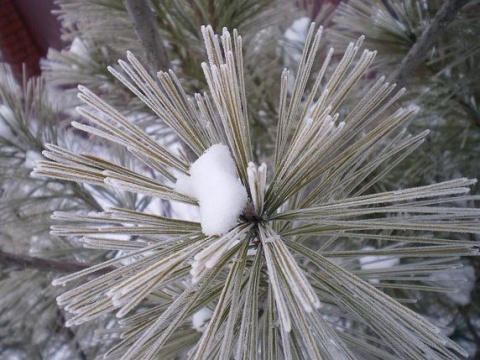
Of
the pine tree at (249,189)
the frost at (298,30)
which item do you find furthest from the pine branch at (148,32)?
the frost at (298,30)

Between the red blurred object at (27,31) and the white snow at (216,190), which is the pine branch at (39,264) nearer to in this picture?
the white snow at (216,190)

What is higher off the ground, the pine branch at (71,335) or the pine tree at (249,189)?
the pine tree at (249,189)

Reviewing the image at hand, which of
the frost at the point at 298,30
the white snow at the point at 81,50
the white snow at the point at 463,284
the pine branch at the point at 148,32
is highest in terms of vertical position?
the frost at the point at 298,30

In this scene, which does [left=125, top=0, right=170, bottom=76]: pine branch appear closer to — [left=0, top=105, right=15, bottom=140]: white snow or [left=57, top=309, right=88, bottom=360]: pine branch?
[left=0, top=105, right=15, bottom=140]: white snow

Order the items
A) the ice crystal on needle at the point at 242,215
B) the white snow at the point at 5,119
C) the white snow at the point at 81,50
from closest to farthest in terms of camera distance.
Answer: the ice crystal on needle at the point at 242,215 → the white snow at the point at 5,119 → the white snow at the point at 81,50

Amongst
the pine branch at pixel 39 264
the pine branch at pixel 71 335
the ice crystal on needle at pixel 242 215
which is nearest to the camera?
the ice crystal on needle at pixel 242 215

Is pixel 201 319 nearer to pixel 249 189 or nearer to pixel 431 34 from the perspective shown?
pixel 249 189

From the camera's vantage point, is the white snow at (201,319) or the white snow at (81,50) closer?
the white snow at (201,319)

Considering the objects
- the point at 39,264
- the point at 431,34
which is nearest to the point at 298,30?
the point at 431,34
